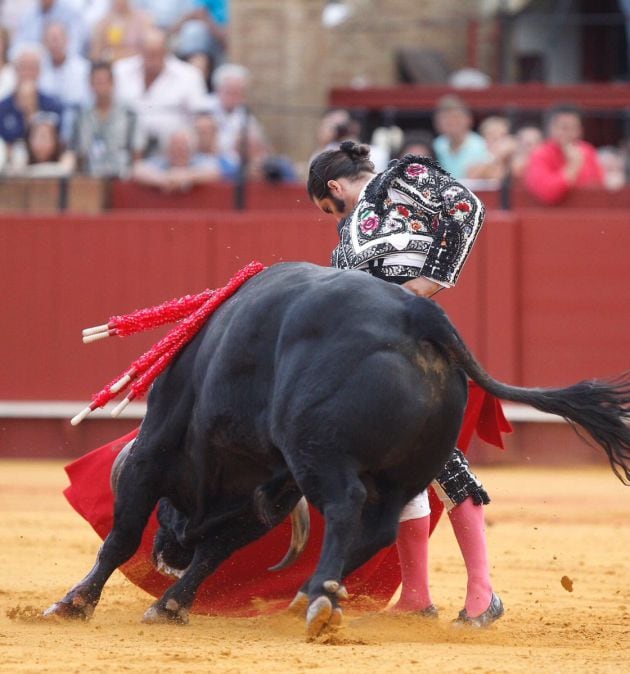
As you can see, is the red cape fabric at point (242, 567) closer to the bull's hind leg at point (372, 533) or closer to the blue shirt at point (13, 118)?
the bull's hind leg at point (372, 533)

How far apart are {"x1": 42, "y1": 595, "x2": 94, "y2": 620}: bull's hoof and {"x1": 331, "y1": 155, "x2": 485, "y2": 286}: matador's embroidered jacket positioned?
115 centimetres

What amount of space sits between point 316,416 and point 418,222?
0.72 metres

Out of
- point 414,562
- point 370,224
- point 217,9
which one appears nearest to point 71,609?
point 414,562

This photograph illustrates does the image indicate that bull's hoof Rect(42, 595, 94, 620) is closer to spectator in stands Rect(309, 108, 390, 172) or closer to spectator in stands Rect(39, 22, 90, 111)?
spectator in stands Rect(309, 108, 390, 172)

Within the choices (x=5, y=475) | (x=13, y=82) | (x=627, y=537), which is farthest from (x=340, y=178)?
(x=13, y=82)

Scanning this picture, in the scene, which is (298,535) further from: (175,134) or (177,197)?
(177,197)

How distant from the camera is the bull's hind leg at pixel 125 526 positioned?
152 inches

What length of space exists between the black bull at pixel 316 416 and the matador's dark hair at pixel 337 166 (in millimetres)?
263

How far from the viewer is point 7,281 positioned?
27.3 ft

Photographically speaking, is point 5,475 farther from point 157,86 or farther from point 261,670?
point 261,670

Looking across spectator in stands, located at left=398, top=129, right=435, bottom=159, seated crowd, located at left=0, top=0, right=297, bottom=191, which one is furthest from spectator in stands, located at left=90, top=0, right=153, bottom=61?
spectator in stands, located at left=398, top=129, right=435, bottom=159

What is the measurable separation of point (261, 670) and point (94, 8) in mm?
7641

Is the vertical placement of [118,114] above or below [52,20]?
below

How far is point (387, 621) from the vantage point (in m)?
3.97
